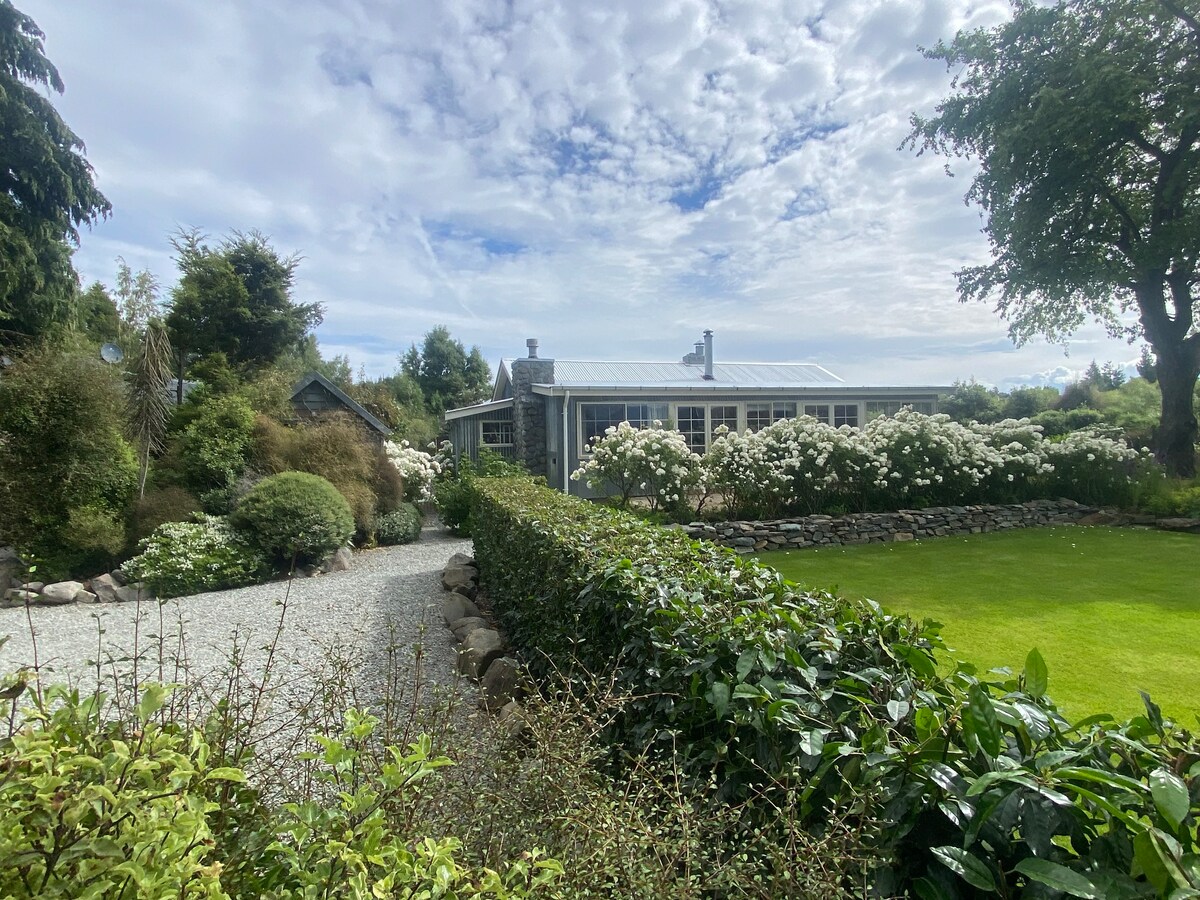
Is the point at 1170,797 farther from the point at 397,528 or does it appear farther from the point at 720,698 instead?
the point at 397,528

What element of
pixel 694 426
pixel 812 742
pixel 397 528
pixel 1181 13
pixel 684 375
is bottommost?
pixel 397 528

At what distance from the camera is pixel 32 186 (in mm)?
14391

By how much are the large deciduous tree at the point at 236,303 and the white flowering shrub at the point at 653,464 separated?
475 inches

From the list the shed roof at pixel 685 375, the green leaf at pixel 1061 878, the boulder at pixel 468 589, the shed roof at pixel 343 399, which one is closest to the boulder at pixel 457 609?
the boulder at pixel 468 589

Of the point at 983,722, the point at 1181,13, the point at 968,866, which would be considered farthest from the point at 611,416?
the point at 1181,13

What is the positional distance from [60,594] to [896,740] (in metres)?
9.79

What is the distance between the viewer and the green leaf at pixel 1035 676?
4.79 feet

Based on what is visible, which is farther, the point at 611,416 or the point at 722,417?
the point at 722,417

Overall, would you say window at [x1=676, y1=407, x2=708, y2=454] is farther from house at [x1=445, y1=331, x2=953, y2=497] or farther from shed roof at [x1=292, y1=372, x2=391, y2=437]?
shed roof at [x1=292, y1=372, x2=391, y2=437]

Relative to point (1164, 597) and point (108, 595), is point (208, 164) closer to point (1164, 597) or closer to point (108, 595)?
point (108, 595)

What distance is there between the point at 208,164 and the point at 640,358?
1253 centimetres

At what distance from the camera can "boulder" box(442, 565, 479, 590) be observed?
283 inches

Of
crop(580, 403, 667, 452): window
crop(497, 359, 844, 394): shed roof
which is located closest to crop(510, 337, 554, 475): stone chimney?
crop(497, 359, 844, 394): shed roof

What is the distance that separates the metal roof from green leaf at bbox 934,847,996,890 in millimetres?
13720
